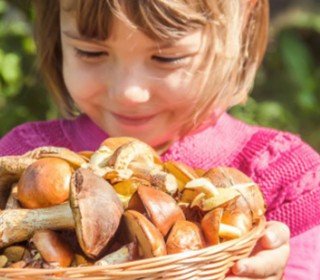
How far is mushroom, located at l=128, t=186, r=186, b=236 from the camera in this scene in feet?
4.74

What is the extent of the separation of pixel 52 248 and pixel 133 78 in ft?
2.10

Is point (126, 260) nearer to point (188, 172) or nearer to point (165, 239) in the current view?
point (165, 239)

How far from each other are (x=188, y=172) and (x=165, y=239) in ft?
0.61

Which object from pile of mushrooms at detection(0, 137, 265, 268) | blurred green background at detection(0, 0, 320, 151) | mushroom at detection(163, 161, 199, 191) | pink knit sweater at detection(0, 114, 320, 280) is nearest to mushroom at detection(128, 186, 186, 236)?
pile of mushrooms at detection(0, 137, 265, 268)

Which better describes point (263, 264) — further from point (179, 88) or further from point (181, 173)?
point (179, 88)

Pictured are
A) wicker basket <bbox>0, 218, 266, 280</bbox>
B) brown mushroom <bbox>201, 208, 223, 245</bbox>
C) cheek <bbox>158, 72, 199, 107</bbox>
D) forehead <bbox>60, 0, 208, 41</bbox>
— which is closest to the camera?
wicker basket <bbox>0, 218, 266, 280</bbox>

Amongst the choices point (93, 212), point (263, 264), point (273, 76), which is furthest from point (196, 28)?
point (273, 76)

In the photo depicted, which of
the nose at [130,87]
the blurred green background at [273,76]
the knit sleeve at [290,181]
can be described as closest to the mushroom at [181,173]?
the nose at [130,87]

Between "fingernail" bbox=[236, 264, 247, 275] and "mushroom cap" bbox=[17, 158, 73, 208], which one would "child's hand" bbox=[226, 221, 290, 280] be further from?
"mushroom cap" bbox=[17, 158, 73, 208]

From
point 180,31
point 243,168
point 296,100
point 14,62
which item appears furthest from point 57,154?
point 296,100

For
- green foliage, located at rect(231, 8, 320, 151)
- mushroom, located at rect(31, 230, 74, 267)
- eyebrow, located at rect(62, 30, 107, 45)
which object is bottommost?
green foliage, located at rect(231, 8, 320, 151)

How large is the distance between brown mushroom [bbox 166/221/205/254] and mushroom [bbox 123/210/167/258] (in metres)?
0.02

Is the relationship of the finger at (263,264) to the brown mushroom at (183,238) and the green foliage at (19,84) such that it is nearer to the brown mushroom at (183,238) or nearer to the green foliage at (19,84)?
the brown mushroom at (183,238)

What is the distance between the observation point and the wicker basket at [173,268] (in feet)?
4.45
